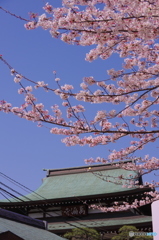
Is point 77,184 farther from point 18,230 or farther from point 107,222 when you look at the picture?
point 18,230

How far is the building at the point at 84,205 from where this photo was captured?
18.1 meters

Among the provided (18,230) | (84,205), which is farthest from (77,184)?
(18,230)

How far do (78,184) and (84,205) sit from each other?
9.74 feet

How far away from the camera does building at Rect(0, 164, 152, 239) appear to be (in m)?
18.1

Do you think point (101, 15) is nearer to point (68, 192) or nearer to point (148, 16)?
point (148, 16)

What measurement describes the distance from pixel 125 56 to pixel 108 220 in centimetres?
1398

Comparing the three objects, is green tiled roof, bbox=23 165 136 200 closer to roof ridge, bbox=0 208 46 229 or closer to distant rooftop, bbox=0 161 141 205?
distant rooftop, bbox=0 161 141 205

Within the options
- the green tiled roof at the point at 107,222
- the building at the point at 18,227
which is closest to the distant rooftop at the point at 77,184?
the green tiled roof at the point at 107,222

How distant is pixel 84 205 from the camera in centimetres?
1988

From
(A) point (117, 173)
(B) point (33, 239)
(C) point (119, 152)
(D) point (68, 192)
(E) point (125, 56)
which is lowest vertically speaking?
(B) point (33, 239)

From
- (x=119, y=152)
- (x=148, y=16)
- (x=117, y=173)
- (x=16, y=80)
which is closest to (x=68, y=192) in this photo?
(x=117, y=173)

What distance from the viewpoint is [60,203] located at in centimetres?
1975

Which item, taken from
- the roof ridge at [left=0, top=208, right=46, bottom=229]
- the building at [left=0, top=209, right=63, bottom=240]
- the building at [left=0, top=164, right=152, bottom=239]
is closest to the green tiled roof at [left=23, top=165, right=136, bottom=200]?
the building at [left=0, top=164, right=152, bottom=239]

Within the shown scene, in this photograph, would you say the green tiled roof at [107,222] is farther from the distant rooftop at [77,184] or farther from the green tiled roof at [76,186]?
the green tiled roof at [76,186]
